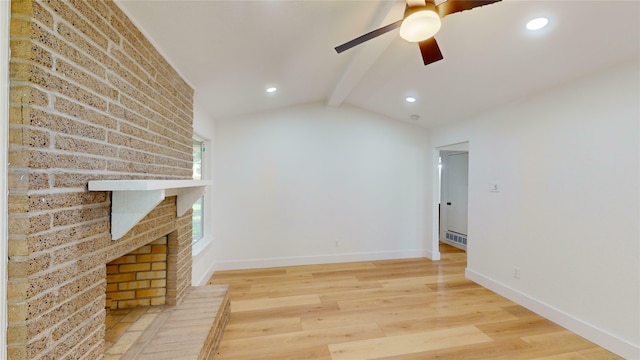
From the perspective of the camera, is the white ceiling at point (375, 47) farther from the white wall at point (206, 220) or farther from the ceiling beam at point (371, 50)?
the white wall at point (206, 220)

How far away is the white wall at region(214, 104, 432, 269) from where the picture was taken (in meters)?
4.11

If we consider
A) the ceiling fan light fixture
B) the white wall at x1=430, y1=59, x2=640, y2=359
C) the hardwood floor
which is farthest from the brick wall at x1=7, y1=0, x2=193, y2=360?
the white wall at x1=430, y1=59, x2=640, y2=359

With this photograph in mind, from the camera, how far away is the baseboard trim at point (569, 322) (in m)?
2.14

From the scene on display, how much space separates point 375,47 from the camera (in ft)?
7.29

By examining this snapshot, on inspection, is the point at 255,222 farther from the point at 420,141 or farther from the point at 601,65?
the point at 601,65

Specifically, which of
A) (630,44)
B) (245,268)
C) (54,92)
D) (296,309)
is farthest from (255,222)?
(630,44)

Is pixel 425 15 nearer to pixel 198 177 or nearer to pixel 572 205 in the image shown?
pixel 572 205

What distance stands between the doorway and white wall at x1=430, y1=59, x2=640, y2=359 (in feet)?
7.27

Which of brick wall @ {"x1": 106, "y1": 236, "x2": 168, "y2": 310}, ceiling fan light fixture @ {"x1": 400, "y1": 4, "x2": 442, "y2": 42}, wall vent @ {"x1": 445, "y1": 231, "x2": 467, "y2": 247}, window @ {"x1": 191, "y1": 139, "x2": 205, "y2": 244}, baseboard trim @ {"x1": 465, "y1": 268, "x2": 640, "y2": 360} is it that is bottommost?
baseboard trim @ {"x1": 465, "y1": 268, "x2": 640, "y2": 360}

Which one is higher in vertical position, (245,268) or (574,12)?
(574,12)

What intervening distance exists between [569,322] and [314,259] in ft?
10.1

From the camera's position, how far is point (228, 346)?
7.37 feet

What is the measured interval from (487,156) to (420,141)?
1.37 meters

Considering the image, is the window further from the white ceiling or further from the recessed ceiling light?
the recessed ceiling light
